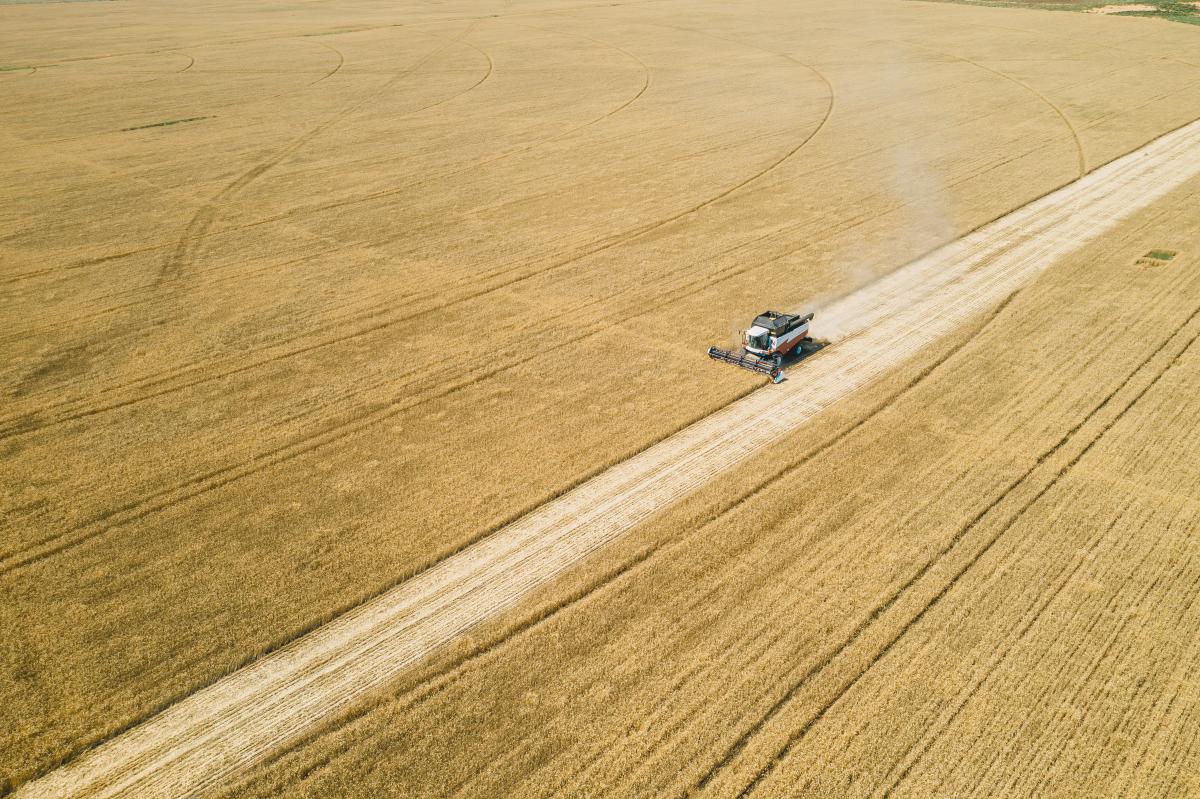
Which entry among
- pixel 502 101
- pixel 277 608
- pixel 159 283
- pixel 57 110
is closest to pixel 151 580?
pixel 277 608

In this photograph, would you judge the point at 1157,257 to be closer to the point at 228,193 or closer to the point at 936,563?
the point at 936,563

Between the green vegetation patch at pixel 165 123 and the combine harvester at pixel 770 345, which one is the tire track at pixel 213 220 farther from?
the green vegetation patch at pixel 165 123

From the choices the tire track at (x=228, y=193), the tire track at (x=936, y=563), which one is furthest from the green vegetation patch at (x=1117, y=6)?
the tire track at (x=936, y=563)

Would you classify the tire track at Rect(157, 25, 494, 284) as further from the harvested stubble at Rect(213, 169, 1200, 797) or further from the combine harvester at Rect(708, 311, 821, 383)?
the harvested stubble at Rect(213, 169, 1200, 797)

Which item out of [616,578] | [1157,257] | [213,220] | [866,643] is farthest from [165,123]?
[1157,257]

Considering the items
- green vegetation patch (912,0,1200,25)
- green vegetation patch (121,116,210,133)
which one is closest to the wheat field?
green vegetation patch (121,116,210,133)

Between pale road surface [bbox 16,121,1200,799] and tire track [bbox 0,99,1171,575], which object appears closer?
pale road surface [bbox 16,121,1200,799]
